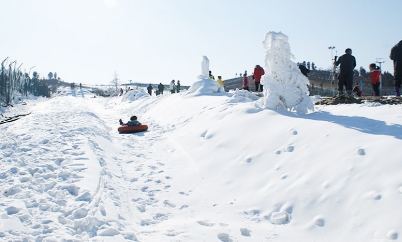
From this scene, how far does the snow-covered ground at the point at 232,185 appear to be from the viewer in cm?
384

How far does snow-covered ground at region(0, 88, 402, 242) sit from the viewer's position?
12.6 feet

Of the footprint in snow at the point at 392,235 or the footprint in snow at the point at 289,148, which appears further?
the footprint in snow at the point at 289,148

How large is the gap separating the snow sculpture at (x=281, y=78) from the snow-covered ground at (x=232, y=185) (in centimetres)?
45

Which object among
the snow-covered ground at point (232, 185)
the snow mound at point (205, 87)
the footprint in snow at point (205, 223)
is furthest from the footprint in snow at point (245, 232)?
the snow mound at point (205, 87)

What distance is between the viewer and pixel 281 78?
874cm

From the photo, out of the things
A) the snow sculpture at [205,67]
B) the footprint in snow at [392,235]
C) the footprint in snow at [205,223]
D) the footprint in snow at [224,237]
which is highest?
the snow sculpture at [205,67]

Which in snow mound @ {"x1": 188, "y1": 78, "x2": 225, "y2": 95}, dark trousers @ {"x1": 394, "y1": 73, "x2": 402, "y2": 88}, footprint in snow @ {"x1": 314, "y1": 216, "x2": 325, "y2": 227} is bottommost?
footprint in snow @ {"x1": 314, "y1": 216, "x2": 325, "y2": 227}

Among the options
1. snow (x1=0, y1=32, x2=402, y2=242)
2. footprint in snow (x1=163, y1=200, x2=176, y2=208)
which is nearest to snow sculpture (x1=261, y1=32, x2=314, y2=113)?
snow (x1=0, y1=32, x2=402, y2=242)

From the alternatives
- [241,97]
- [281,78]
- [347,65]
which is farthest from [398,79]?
[241,97]

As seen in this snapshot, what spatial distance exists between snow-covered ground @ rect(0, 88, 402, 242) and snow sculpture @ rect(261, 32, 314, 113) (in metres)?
0.45

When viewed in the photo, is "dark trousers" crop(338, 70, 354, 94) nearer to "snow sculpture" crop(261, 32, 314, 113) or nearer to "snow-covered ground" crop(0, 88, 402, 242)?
"snow sculpture" crop(261, 32, 314, 113)

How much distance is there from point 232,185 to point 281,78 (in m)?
4.26

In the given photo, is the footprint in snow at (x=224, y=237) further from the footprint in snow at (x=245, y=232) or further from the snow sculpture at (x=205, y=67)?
the snow sculpture at (x=205, y=67)

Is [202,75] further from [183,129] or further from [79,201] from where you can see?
[79,201]
